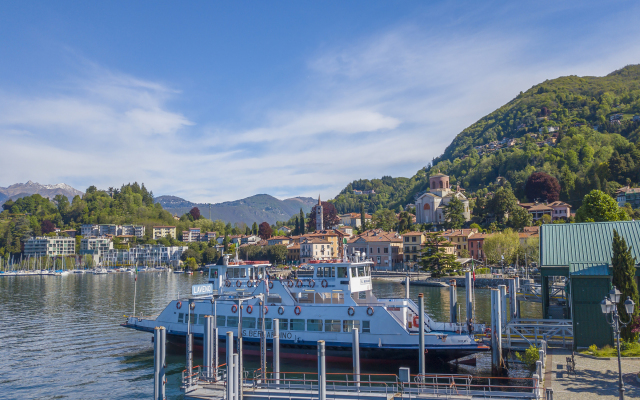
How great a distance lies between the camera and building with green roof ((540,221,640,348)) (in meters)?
23.4

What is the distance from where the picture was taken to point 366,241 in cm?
11856

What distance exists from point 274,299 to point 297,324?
240 centimetres

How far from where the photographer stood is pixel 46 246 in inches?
7126

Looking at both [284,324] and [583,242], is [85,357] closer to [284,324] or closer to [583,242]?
[284,324]

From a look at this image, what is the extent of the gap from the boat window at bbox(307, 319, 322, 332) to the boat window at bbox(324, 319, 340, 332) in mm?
373

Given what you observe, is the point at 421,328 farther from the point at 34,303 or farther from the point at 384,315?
the point at 34,303

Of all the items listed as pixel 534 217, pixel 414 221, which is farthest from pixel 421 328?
pixel 414 221

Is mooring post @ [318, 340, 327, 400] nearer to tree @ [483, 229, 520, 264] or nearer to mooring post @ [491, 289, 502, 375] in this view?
mooring post @ [491, 289, 502, 375]

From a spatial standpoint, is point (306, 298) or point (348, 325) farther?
point (306, 298)

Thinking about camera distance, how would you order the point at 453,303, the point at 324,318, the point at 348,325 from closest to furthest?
1. the point at 348,325
2. the point at 324,318
3. the point at 453,303

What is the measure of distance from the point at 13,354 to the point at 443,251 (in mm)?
71087

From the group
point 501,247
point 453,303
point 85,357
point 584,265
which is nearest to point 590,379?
point 584,265

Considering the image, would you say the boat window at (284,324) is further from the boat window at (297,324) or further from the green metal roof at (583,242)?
the green metal roof at (583,242)

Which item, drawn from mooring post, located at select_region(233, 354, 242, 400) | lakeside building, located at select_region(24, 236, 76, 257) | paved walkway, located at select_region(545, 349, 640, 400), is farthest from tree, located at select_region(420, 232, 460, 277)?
lakeside building, located at select_region(24, 236, 76, 257)
